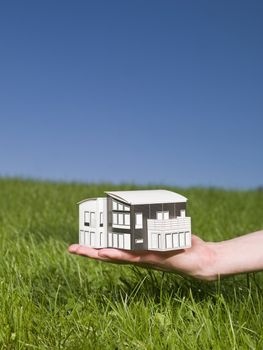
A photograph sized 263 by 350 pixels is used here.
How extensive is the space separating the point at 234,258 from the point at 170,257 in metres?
0.30

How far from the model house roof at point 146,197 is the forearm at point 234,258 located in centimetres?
28

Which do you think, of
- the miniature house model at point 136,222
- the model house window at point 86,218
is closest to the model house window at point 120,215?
the miniature house model at point 136,222

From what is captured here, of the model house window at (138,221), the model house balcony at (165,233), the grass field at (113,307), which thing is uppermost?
the model house window at (138,221)

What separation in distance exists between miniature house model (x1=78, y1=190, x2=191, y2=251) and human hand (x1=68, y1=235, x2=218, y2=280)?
40mm

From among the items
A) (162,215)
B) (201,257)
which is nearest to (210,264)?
(201,257)

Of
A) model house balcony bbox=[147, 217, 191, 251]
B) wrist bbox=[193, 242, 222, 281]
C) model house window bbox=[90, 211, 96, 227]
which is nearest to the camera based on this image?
model house balcony bbox=[147, 217, 191, 251]

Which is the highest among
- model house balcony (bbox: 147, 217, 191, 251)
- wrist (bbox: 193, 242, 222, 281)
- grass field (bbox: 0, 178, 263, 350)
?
model house balcony (bbox: 147, 217, 191, 251)

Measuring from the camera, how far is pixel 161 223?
226cm

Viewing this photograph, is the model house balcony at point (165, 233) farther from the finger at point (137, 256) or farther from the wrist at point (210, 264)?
the wrist at point (210, 264)

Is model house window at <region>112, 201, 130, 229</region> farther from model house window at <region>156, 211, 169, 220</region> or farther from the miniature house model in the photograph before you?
model house window at <region>156, 211, 169, 220</region>

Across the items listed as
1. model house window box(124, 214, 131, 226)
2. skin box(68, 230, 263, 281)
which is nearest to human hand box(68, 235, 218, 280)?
skin box(68, 230, 263, 281)

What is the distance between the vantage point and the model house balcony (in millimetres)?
2256

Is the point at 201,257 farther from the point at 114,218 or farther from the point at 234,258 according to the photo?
the point at 114,218

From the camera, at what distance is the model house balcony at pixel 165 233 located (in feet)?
7.40
